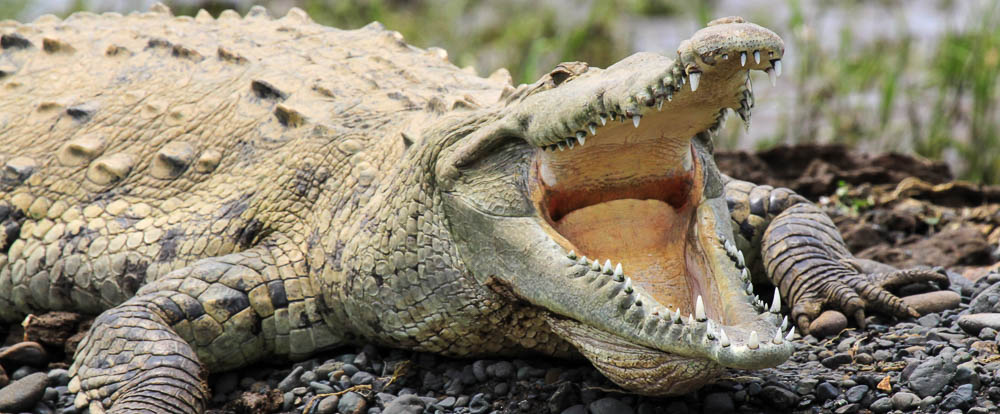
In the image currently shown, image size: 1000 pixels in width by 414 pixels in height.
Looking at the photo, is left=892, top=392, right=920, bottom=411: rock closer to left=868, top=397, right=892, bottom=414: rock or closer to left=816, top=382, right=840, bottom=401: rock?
left=868, top=397, right=892, bottom=414: rock

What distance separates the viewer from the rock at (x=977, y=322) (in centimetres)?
368

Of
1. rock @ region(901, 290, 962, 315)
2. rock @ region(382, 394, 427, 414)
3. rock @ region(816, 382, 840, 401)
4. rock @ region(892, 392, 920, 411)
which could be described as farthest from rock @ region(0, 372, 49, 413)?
rock @ region(901, 290, 962, 315)

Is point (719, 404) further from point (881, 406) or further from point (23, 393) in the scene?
point (23, 393)

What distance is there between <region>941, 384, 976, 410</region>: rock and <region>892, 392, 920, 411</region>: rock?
0.26 ft

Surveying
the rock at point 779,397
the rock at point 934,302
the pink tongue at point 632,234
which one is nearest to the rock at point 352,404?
the pink tongue at point 632,234

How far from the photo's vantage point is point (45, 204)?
4672 mm

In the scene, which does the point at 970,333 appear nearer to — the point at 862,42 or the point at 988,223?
the point at 988,223

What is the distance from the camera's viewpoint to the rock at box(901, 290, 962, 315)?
13.1ft

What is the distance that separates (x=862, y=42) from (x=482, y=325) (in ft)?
27.3

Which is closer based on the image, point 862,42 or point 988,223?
Result: point 988,223

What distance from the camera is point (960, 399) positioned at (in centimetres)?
316

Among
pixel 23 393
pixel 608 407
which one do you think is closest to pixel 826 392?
pixel 608 407

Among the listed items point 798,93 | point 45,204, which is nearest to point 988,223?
point 798,93

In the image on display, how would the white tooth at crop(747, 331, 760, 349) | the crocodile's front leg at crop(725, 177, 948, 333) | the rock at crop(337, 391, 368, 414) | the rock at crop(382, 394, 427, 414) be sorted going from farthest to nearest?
the crocodile's front leg at crop(725, 177, 948, 333) < the rock at crop(337, 391, 368, 414) < the rock at crop(382, 394, 427, 414) < the white tooth at crop(747, 331, 760, 349)
